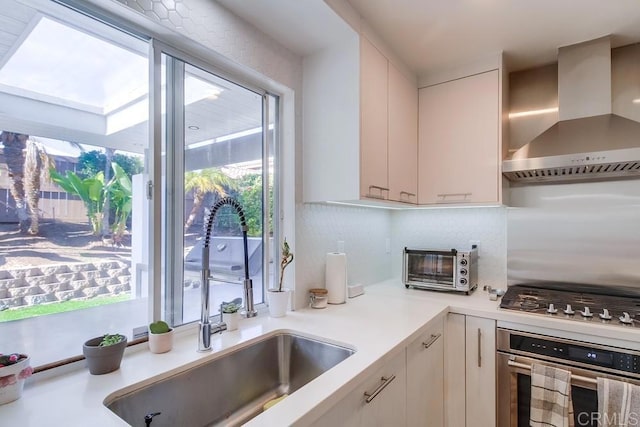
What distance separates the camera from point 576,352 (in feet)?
4.82

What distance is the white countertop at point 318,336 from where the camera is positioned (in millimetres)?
815

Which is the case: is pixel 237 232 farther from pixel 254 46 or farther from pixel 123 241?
pixel 254 46

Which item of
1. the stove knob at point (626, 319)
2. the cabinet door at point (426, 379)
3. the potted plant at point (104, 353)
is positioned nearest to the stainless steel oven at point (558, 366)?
the stove knob at point (626, 319)

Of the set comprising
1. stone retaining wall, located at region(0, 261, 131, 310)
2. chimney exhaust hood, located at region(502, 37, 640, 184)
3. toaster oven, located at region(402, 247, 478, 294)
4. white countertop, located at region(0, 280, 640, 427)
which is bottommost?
white countertop, located at region(0, 280, 640, 427)

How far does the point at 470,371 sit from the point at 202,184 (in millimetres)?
1672

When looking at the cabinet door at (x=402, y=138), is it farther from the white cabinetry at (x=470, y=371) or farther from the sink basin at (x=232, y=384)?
the sink basin at (x=232, y=384)

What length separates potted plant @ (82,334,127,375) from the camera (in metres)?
1.00

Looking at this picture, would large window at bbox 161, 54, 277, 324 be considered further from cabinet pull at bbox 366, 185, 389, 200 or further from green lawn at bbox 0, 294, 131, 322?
cabinet pull at bbox 366, 185, 389, 200

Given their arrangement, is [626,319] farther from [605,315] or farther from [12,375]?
[12,375]

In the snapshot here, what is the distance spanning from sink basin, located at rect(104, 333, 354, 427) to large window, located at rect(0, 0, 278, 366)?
0.98 ft

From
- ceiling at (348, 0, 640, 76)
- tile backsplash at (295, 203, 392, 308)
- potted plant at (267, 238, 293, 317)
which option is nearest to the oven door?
tile backsplash at (295, 203, 392, 308)

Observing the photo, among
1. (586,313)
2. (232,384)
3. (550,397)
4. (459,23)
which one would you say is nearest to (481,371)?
(550,397)

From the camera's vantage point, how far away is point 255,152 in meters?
1.72

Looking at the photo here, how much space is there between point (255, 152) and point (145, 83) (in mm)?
599
